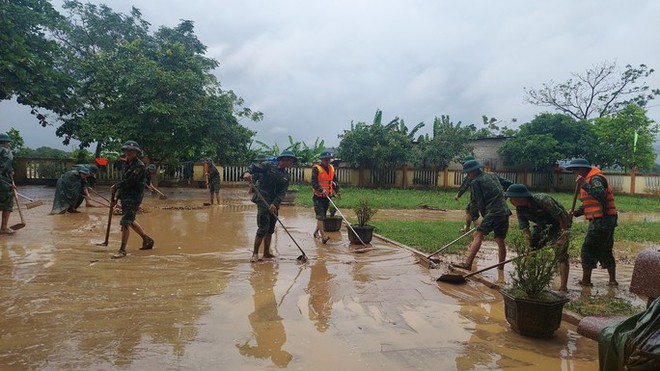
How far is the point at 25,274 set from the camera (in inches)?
211

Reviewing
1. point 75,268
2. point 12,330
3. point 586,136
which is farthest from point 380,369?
point 586,136

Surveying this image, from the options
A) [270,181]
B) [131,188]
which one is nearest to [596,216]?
[270,181]

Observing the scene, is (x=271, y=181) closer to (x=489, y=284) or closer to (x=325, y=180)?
(x=325, y=180)

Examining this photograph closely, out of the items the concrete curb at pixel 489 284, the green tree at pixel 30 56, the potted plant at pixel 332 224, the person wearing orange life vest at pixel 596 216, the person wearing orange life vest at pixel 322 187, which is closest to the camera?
the concrete curb at pixel 489 284

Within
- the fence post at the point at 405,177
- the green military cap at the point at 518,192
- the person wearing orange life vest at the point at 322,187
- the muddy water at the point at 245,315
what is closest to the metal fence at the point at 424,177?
the fence post at the point at 405,177

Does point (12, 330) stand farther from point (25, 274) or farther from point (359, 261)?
point (359, 261)

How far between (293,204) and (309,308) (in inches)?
440

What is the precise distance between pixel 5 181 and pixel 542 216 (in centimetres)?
885

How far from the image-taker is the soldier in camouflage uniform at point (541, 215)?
17.0ft

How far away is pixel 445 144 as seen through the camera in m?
24.6

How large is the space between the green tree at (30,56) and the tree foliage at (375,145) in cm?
1363

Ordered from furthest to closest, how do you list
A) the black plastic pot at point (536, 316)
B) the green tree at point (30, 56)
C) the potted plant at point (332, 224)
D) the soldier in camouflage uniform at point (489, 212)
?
1. the green tree at point (30, 56)
2. the potted plant at point (332, 224)
3. the soldier in camouflage uniform at point (489, 212)
4. the black plastic pot at point (536, 316)

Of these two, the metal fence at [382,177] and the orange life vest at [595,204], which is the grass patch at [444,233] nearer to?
the orange life vest at [595,204]

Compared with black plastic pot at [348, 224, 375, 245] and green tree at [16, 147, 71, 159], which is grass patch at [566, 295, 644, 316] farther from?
green tree at [16, 147, 71, 159]
